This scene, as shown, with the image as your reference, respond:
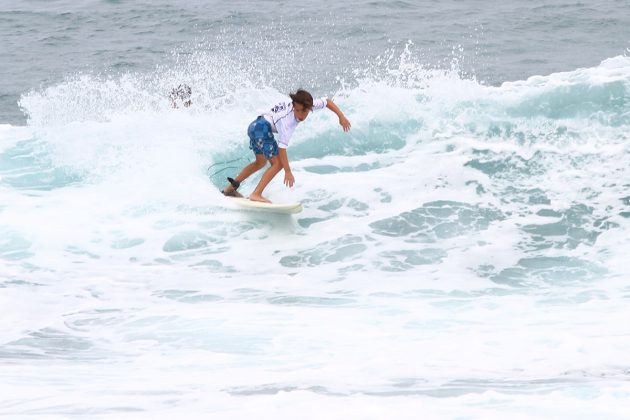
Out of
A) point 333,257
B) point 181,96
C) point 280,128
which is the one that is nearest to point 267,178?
point 280,128

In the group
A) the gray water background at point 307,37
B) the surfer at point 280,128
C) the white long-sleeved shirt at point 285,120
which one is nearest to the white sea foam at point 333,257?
the surfer at point 280,128

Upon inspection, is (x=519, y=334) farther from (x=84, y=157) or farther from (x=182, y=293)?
(x=84, y=157)

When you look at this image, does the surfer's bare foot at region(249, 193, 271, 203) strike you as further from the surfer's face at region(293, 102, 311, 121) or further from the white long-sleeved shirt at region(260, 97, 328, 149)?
the surfer's face at region(293, 102, 311, 121)

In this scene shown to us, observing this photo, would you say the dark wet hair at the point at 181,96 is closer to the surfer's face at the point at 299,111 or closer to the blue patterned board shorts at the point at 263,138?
the blue patterned board shorts at the point at 263,138

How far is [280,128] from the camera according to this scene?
10570 millimetres

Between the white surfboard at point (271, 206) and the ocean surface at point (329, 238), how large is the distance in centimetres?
14

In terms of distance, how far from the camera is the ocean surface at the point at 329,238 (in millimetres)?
6523

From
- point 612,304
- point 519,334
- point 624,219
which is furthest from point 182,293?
point 624,219

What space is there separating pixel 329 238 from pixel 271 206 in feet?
2.42

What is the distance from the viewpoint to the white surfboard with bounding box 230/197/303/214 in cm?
1080

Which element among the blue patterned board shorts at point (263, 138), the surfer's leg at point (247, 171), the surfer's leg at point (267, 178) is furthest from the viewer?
the surfer's leg at point (247, 171)

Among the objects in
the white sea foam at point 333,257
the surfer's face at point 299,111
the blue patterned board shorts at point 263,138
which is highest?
the surfer's face at point 299,111

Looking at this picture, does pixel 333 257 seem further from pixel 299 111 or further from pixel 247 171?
pixel 247 171

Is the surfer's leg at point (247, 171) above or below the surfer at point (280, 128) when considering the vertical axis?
below
